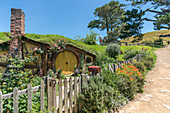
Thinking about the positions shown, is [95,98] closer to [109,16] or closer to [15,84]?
[15,84]

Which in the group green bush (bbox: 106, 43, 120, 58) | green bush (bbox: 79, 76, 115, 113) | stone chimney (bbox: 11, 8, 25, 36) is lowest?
green bush (bbox: 79, 76, 115, 113)

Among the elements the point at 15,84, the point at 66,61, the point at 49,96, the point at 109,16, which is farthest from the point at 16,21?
the point at 109,16

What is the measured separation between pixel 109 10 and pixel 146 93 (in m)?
21.0

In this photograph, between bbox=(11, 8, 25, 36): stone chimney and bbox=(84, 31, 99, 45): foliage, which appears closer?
bbox=(11, 8, 25, 36): stone chimney

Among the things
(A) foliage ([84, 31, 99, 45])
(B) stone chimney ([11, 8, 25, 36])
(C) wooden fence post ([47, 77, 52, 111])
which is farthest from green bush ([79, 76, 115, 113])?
(A) foliage ([84, 31, 99, 45])

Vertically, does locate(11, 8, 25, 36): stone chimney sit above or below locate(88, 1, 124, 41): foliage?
below

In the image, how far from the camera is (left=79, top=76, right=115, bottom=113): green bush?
2701mm

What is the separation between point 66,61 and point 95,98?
7.69 meters

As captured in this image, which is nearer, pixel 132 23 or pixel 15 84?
pixel 15 84

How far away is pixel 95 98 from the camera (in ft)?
8.88

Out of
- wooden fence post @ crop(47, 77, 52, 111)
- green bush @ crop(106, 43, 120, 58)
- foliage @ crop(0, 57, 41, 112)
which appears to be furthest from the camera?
green bush @ crop(106, 43, 120, 58)

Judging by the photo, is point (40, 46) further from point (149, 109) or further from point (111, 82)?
point (149, 109)

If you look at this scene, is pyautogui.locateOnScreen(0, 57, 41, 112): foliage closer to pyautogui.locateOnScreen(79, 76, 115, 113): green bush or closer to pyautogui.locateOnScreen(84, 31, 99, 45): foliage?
pyautogui.locateOnScreen(79, 76, 115, 113): green bush

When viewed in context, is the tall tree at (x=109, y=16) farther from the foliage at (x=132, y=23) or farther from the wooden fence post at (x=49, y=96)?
the wooden fence post at (x=49, y=96)
